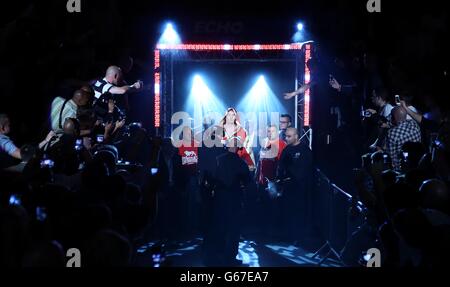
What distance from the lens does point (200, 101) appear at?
13516mm

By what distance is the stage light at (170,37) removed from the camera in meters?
10.9

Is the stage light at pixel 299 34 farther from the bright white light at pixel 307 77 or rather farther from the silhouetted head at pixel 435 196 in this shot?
the silhouetted head at pixel 435 196

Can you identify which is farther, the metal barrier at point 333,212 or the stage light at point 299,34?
the stage light at point 299,34

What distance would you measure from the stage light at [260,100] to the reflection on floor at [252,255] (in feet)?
20.6

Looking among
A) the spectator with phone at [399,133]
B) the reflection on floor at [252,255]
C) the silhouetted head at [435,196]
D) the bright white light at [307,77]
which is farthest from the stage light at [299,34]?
the silhouetted head at [435,196]

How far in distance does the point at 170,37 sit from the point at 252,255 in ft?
18.6

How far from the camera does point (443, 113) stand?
19.5ft

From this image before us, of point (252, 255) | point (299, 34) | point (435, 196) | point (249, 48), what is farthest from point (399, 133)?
point (249, 48)

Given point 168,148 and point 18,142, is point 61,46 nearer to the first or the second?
point 18,142

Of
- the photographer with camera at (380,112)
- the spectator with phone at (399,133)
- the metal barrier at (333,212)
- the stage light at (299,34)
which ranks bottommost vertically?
the metal barrier at (333,212)

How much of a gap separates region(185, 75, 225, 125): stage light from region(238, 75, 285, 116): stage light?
2.17 ft

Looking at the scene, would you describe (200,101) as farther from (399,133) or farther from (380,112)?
(399,133)

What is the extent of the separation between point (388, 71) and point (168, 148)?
3.84 m

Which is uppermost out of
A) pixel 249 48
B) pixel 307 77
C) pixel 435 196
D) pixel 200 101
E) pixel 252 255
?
pixel 249 48
